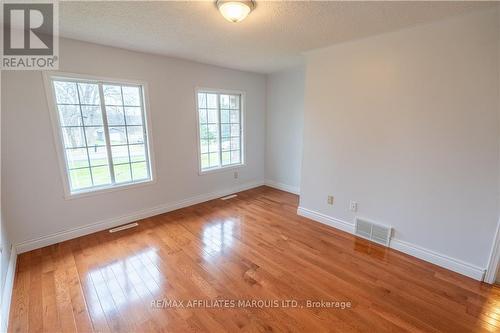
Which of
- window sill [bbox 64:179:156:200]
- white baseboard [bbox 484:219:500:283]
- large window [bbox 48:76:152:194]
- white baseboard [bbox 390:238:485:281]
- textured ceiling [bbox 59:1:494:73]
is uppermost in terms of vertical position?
textured ceiling [bbox 59:1:494:73]

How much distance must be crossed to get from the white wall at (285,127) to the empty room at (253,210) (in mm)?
955

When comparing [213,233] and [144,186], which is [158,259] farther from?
[144,186]

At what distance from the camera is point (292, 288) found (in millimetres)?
2039

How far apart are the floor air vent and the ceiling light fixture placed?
266 centimetres

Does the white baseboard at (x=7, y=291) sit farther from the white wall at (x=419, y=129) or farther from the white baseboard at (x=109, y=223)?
the white wall at (x=419, y=129)

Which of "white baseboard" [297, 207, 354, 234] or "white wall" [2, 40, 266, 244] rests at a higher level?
"white wall" [2, 40, 266, 244]

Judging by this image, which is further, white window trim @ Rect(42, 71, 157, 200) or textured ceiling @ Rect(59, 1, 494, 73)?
white window trim @ Rect(42, 71, 157, 200)

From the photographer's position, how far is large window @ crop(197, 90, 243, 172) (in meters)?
4.05

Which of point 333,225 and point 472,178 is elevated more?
point 472,178

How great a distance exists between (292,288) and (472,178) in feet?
6.45

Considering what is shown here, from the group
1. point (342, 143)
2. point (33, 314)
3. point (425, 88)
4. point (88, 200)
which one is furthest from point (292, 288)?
point (88, 200)

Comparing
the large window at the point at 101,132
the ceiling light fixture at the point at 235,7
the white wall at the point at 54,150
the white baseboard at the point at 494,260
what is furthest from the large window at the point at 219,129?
the white baseboard at the point at 494,260

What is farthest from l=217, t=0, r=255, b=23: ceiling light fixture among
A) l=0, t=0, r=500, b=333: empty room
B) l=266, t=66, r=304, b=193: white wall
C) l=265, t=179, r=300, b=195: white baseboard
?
l=265, t=179, r=300, b=195: white baseboard

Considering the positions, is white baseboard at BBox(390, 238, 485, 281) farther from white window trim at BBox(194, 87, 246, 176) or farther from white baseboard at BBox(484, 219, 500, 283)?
white window trim at BBox(194, 87, 246, 176)
